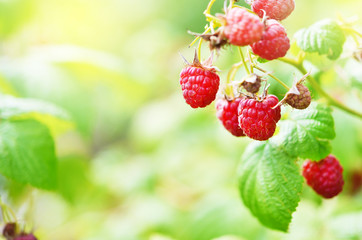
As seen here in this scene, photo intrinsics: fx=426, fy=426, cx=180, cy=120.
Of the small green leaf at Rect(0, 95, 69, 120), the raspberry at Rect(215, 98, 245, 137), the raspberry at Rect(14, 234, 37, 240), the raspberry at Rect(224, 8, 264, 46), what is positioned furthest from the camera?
the small green leaf at Rect(0, 95, 69, 120)

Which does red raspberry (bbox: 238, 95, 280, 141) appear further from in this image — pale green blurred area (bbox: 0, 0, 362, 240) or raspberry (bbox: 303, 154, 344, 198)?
pale green blurred area (bbox: 0, 0, 362, 240)

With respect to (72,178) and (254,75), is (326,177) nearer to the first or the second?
(254,75)

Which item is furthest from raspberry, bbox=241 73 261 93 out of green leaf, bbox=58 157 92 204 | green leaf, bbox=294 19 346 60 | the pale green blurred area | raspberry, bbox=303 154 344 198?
green leaf, bbox=58 157 92 204

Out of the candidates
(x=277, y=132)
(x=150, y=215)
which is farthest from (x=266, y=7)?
(x=150, y=215)

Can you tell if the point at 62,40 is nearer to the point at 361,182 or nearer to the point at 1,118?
the point at 1,118

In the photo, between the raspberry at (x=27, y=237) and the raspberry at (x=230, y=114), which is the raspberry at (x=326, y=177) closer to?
the raspberry at (x=230, y=114)

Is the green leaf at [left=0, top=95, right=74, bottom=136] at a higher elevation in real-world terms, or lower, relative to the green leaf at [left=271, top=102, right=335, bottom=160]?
higher

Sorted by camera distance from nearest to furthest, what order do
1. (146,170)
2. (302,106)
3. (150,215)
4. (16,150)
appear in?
(302,106)
(16,150)
(150,215)
(146,170)

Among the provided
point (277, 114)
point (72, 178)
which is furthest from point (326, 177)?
point (72, 178)
